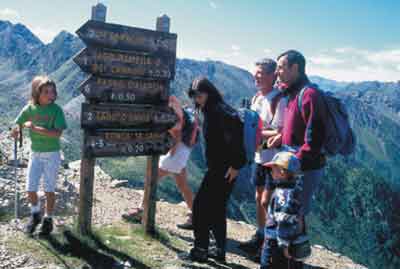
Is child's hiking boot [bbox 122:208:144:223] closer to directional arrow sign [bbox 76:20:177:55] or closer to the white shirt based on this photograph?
the white shirt

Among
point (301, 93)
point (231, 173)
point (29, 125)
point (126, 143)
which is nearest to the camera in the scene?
point (301, 93)

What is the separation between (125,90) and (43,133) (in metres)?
1.30

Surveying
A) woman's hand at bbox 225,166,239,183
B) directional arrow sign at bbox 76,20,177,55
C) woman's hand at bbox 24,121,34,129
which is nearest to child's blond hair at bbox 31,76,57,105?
woman's hand at bbox 24,121,34,129

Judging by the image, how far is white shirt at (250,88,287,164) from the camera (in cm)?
606

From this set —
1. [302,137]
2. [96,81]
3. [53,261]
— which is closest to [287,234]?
[302,137]

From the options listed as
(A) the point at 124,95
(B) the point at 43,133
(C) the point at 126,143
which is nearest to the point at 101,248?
(C) the point at 126,143

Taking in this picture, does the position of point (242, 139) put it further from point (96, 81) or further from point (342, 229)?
point (342, 229)

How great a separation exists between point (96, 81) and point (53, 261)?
2.46m

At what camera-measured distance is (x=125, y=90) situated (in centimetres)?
646

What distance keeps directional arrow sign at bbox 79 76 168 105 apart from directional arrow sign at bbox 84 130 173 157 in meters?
0.50

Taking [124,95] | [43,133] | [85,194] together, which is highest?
[124,95]

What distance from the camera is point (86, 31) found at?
597 cm

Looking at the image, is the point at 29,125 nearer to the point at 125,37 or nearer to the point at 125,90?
the point at 125,90

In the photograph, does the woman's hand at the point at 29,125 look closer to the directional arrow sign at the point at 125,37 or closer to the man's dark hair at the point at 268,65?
the directional arrow sign at the point at 125,37
